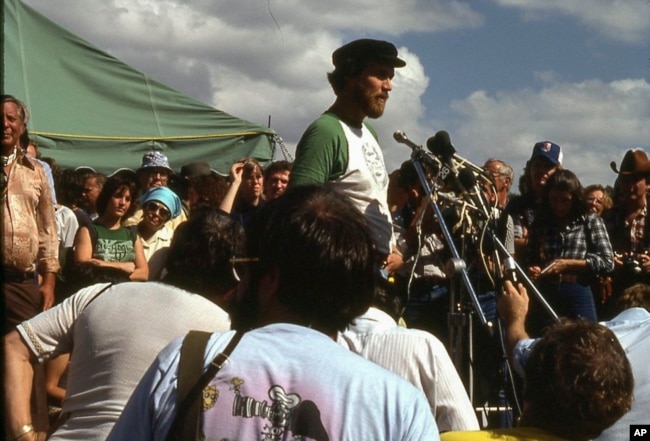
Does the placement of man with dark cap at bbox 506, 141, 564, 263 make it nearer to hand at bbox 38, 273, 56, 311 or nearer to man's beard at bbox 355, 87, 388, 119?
man's beard at bbox 355, 87, 388, 119

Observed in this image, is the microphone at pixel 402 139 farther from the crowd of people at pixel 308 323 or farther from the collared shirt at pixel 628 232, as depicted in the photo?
the collared shirt at pixel 628 232

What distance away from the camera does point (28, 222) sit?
539 centimetres

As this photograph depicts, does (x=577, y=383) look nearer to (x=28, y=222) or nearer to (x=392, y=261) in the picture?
(x=392, y=261)

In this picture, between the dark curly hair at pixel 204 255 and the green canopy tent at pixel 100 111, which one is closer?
the dark curly hair at pixel 204 255

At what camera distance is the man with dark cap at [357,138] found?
14.5ft

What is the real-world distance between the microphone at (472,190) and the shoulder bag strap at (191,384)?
3016 mm

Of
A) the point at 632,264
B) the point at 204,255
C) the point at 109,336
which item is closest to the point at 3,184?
the point at 204,255

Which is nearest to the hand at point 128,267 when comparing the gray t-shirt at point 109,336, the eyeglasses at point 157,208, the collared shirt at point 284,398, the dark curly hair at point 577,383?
the eyeglasses at point 157,208

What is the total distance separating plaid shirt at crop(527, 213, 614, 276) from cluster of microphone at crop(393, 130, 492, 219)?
1960mm

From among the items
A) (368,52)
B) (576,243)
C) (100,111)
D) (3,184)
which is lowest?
(576,243)

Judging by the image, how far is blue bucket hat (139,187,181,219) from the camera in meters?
6.68

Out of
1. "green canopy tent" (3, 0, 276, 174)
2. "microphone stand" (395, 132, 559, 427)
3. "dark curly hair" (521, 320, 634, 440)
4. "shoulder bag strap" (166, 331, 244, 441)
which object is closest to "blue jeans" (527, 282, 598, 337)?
"microphone stand" (395, 132, 559, 427)

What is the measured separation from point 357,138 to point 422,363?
1.91 m

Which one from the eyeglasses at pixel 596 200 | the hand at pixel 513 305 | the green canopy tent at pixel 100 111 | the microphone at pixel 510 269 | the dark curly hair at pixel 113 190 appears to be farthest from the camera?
the green canopy tent at pixel 100 111
